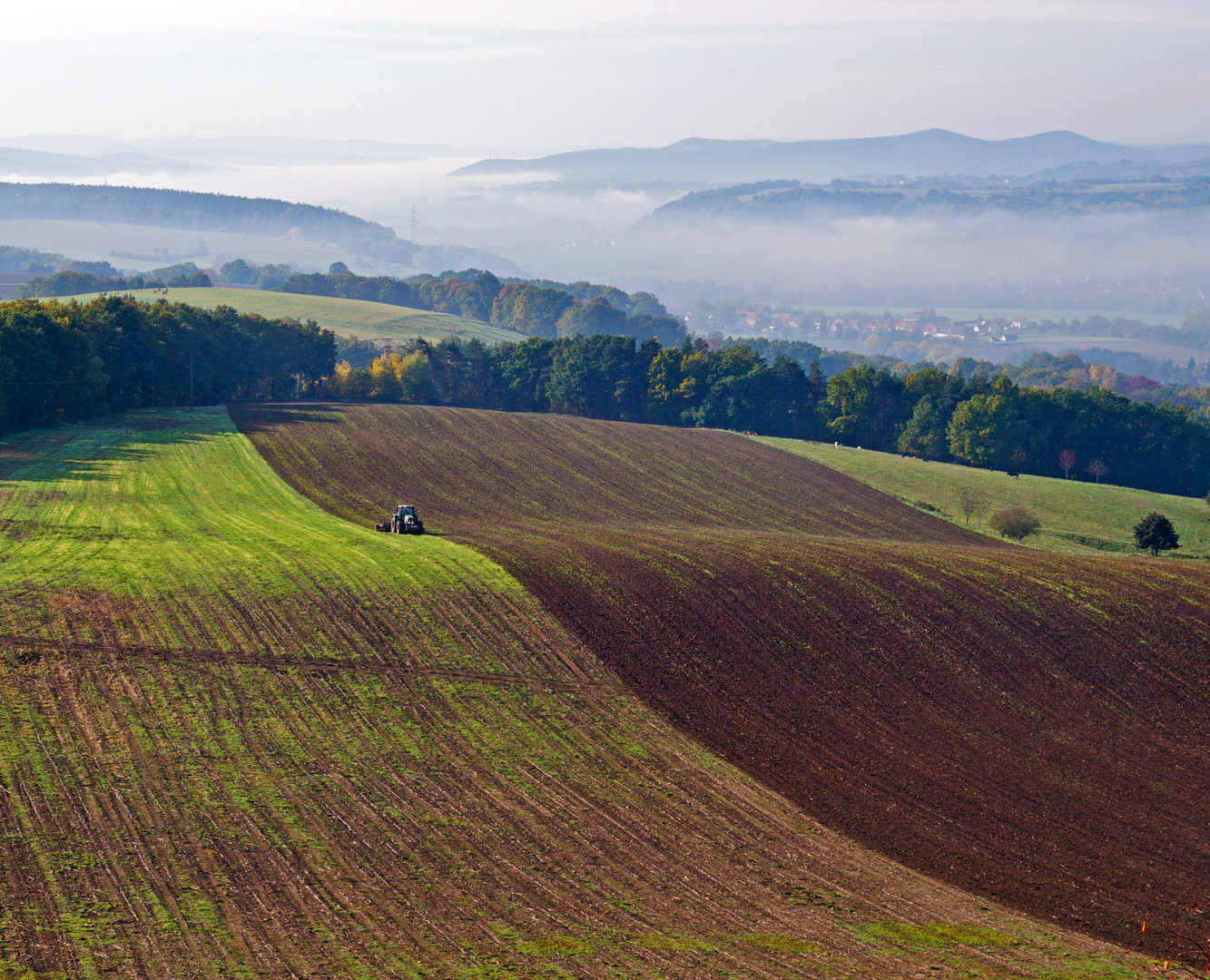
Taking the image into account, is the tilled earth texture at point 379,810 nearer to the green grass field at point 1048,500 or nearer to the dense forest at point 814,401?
the green grass field at point 1048,500

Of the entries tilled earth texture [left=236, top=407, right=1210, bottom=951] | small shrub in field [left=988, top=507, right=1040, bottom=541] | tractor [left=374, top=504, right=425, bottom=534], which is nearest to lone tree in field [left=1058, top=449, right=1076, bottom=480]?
small shrub in field [left=988, top=507, right=1040, bottom=541]

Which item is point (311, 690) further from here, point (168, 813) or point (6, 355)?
point (6, 355)

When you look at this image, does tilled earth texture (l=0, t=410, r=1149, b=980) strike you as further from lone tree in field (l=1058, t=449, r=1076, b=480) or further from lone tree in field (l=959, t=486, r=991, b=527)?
lone tree in field (l=1058, t=449, r=1076, b=480)

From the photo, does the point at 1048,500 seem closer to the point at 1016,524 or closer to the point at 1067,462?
the point at 1016,524

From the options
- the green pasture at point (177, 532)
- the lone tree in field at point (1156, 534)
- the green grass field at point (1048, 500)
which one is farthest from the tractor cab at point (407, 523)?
the lone tree in field at point (1156, 534)

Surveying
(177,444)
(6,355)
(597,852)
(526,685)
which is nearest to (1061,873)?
(597,852)
